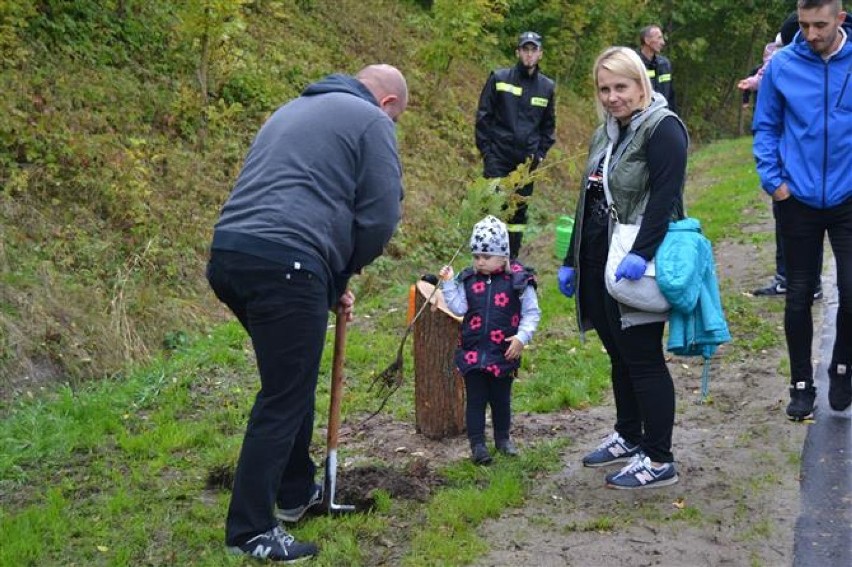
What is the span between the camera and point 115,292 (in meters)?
8.55

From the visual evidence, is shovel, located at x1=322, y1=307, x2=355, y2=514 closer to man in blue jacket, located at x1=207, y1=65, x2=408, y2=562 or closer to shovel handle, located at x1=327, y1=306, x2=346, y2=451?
shovel handle, located at x1=327, y1=306, x2=346, y2=451

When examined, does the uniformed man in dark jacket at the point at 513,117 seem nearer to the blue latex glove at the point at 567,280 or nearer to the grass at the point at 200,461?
the grass at the point at 200,461

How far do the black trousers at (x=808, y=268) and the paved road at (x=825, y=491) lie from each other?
33 cm

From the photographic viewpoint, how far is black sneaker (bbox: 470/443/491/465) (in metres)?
5.64

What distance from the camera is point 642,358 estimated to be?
5.01 meters

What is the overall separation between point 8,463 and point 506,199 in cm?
341

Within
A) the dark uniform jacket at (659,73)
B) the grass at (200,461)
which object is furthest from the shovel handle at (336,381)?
the dark uniform jacket at (659,73)

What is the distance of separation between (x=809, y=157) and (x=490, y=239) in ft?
6.10

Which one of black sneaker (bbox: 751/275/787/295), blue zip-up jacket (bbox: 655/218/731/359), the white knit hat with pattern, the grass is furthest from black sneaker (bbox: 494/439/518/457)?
black sneaker (bbox: 751/275/787/295)

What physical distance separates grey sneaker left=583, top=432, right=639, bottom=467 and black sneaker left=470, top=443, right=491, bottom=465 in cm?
54

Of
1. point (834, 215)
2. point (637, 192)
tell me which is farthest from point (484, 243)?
point (834, 215)

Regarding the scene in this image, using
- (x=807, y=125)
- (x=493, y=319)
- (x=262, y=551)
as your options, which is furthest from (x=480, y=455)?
(x=807, y=125)

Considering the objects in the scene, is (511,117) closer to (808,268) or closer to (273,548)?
(808,268)

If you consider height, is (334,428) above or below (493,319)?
below
